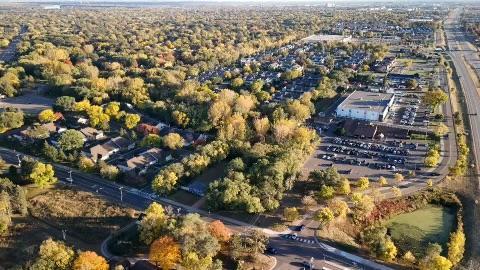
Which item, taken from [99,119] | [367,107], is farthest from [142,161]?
[367,107]

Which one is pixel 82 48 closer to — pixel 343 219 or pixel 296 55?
pixel 296 55

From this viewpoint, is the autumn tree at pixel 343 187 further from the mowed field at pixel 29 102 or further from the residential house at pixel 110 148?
the mowed field at pixel 29 102

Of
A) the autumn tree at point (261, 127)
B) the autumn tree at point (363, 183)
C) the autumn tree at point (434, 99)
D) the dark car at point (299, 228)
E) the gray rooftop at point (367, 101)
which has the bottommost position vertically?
the dark car at point (299, 228)

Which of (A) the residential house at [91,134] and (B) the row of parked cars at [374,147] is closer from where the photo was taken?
(B) the row of parked cars at [374,147]

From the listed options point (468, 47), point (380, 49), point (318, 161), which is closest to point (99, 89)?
point (318, 161)

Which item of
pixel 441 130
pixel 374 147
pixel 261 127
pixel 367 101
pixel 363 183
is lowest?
pixel 374 147

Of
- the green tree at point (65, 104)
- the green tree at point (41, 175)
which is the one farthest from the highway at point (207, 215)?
the green tree at point (65, 104)

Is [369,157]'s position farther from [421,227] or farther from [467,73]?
[467,73]
